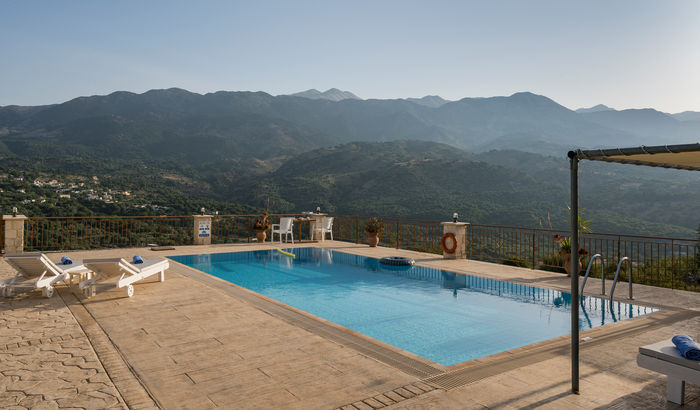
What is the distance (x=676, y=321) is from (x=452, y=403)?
3.82m

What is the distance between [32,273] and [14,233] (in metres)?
A: 4.87

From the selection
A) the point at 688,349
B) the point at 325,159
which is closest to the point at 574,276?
the point at 688,349

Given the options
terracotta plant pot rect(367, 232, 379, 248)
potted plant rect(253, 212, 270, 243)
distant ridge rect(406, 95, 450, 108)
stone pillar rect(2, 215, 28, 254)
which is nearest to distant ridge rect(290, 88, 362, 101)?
distant ridge rect(406, 95, 450, 108)

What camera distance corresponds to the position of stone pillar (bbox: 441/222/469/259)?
32.7 feet

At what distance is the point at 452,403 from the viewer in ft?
9.04

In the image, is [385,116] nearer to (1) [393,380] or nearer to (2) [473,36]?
(2) [473,36]

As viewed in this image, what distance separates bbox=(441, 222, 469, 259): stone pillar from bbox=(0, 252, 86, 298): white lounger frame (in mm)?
7637

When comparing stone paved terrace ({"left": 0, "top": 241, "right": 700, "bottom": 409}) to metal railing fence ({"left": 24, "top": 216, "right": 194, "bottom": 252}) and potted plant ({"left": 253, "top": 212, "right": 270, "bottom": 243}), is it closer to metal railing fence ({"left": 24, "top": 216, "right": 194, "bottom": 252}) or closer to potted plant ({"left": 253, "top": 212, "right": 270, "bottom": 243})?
metal railing fence ({"left": 24, "top": 216, "right": 194, "bottom": 252})

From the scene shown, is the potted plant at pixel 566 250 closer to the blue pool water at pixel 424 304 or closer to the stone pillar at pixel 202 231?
the blue pool water at pixel 424 304

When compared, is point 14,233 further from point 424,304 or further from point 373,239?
point 424,304

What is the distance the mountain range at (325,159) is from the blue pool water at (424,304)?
87.7 feet

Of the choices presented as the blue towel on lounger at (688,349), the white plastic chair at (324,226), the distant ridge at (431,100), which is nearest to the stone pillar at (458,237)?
the white plastic chair at (324,226)

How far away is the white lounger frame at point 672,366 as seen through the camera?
2.64 m

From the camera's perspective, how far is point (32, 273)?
5941mm
